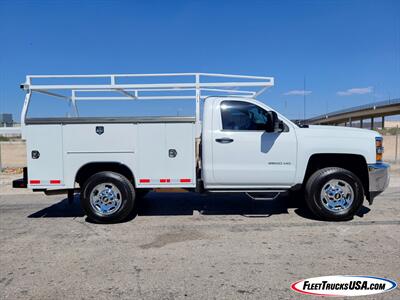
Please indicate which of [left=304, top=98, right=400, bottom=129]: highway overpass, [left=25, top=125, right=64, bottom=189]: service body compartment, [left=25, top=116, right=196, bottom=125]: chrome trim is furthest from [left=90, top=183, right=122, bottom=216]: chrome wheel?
[left=304, top=98, right=400, bottom=129]: highway overpass

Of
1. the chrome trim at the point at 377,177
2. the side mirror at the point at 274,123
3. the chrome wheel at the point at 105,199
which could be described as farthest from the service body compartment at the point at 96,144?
the chrome trim at the point at 377,177

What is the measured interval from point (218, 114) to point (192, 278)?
2955 mm

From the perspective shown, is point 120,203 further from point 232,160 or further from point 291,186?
point 291,186

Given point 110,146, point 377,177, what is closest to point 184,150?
point 110,146

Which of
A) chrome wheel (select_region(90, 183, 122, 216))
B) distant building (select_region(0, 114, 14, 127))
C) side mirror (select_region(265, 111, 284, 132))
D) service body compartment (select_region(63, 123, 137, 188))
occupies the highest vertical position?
distant building (select_region(0, 114, 14, 127))

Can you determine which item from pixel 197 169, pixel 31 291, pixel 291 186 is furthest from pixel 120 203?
pixel 291 186

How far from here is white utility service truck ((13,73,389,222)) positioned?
18.7ft

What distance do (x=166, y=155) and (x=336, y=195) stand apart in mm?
2968

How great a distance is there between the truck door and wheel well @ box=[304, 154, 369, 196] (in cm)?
45

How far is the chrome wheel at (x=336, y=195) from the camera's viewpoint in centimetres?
581

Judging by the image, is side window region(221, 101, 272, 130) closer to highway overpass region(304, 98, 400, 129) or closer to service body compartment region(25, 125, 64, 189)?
service body compartment region(25, 125, 64, 189)

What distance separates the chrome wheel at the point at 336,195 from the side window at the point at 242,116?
1.55 m

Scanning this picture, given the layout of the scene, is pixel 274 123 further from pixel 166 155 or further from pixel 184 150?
pixel 166 155

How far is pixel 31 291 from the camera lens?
3.46m
